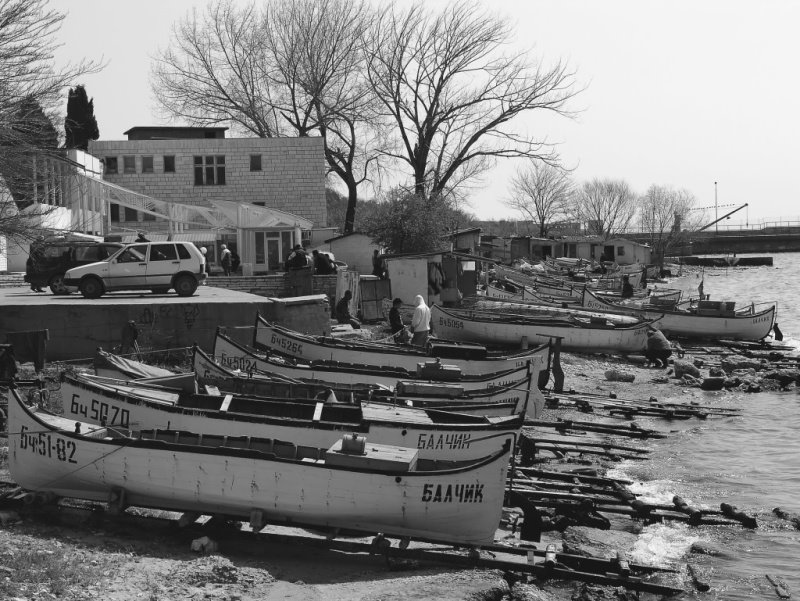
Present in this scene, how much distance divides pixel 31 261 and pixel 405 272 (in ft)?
42.2

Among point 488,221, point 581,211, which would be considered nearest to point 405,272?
point 581,211

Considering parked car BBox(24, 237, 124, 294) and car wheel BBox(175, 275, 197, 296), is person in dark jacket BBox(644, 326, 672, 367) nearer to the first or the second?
car wheel BBox(175, 275, 197, 296)

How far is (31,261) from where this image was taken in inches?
1061

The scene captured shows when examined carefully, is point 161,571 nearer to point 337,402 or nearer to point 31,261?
point 337,402

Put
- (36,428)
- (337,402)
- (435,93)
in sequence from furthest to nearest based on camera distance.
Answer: (435,93) → (337,402) → (36,428)

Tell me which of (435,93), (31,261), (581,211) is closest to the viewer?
(31,261)

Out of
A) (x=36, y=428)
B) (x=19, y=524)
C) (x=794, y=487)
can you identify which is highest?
(x=36, y=428)

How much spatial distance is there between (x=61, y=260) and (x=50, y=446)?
675 inches

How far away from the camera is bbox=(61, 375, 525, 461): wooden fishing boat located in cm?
1302

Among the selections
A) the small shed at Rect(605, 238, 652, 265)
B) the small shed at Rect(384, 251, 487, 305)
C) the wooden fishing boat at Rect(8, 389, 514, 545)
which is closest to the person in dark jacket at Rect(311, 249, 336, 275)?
the small shed at Rect(384, 251, 487, 305)

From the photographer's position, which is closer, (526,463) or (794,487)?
(526,463)

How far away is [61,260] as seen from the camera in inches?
1089

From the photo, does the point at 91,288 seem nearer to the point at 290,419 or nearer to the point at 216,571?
the point at 290,419

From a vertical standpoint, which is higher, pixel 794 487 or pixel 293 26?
pixel 293 26
